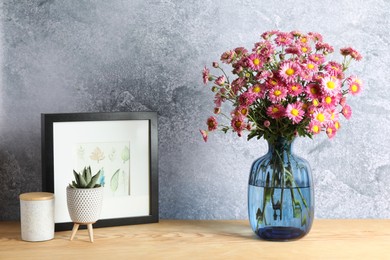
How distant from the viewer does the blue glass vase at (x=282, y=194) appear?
4.25 ft

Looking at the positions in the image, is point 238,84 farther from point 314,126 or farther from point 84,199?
point 84,199

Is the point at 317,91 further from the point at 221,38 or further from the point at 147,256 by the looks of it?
the point at 147,256

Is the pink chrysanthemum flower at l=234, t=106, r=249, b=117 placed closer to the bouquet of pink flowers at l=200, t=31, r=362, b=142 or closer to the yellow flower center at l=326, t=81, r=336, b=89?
the bouquet of pink flowers at l=200, t=31, r=362, b=142

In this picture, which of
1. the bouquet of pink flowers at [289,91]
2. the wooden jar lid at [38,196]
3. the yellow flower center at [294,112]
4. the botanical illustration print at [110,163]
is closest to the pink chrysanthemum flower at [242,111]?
the bouquet of pink flowers at [289,91]

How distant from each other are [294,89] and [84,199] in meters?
0.54

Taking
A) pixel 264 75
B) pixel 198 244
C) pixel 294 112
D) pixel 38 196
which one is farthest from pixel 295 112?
pixel 38 196

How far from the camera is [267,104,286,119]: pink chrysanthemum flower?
4.01 ft

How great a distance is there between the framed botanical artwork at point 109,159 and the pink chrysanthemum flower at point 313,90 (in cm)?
41

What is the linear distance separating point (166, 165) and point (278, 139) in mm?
366

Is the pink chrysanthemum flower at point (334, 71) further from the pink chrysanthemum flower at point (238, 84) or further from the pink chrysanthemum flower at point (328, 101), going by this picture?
the pink chrysanthemum flower at point (238, 84)

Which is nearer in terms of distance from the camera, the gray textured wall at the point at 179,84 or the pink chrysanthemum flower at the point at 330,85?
the pink chrysanthemum flower at the point at 330,85

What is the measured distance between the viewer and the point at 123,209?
1.42 metres

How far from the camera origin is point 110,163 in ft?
4.63

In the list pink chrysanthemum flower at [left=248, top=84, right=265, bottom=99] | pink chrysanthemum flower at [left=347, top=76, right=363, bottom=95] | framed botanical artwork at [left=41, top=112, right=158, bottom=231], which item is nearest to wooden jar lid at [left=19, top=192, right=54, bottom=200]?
framed botanical artwork at [left=41, top=112, right=158, bottom=231]
